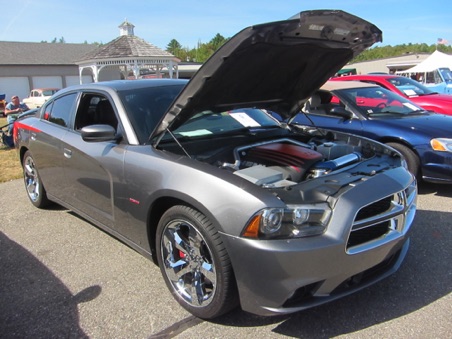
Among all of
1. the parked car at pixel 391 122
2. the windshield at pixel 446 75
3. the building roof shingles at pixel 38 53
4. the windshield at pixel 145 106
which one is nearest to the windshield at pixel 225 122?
the windshield at pixel 145 106

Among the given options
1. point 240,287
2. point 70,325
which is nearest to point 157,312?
point 70,325

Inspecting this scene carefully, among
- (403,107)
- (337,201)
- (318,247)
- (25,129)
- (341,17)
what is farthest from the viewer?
(403,107)

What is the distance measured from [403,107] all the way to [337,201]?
447cm

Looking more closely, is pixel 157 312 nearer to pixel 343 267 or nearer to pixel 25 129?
pixel 343 267

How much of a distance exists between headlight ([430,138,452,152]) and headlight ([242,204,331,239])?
10.9ft

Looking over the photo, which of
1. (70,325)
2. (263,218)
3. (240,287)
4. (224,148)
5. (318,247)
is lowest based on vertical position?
(70,325)

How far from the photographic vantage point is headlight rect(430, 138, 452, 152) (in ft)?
16.3

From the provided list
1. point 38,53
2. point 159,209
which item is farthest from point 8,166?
point 38,53

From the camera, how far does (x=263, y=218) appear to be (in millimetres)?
2348

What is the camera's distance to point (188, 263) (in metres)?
2.89

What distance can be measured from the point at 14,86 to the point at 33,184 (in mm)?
34797

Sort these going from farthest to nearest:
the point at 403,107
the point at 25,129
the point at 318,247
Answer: the point at 403,107, the point at 25,129, the point at 318,247

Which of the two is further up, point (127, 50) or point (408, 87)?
point (127, 50)

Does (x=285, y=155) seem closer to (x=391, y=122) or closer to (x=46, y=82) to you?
(x=391, y=122)
